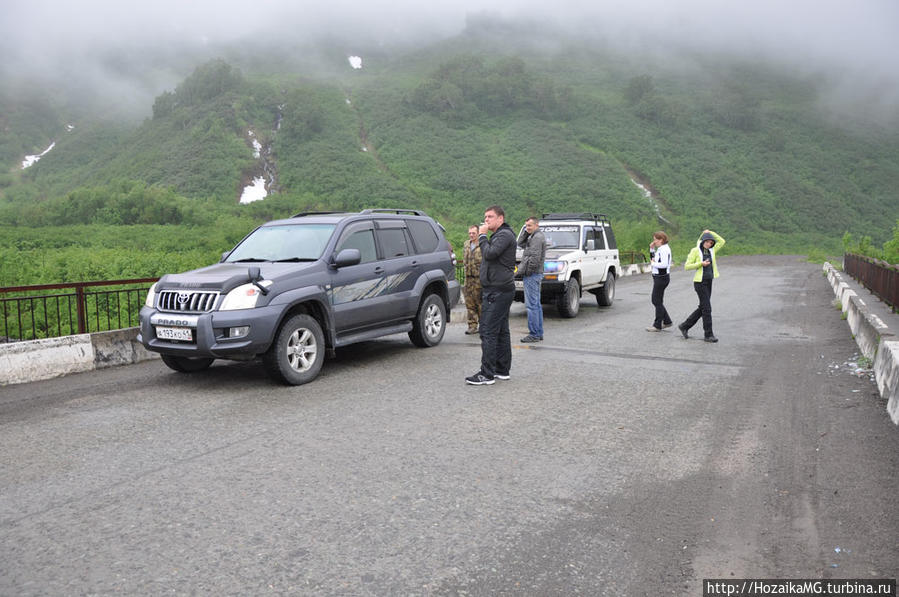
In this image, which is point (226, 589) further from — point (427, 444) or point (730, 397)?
point (730, 397)

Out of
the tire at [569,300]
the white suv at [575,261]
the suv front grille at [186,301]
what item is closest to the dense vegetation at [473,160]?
the white suv at [575,261]

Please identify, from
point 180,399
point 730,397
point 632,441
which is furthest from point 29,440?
point 730,397

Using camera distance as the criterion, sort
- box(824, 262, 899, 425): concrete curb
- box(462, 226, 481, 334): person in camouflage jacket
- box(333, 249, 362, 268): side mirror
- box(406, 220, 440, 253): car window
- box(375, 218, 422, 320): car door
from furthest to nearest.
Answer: box(462, 226, 481, 334): person in camouflage jacket, box(406, 220, 440, 253): car window, box(375, 218, 422, 320): car door, box(333, 249, 362, 268): side mirror, box(824, 262, 899, 425): concrete curb

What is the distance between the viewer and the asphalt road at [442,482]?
332 cm

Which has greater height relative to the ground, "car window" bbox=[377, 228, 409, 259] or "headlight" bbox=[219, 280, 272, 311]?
"car window" bbox=[377, 228, 409, 259]

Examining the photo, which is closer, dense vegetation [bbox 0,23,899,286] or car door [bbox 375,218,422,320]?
car door [bbox 375,218,422,320]

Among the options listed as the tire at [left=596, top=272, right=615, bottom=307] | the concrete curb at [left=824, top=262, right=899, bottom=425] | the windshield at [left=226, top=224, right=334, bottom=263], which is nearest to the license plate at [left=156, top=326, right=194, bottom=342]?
the windshield at [left=226, top=224, right=334, bottom=263]

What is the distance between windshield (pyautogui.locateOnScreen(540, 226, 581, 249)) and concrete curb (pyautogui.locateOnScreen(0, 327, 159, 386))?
27.8 feet

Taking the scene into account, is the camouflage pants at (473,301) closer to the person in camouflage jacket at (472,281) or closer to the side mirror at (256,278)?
the person in camouflage jacket at (472,281)

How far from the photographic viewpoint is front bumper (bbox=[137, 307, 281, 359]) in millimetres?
7109

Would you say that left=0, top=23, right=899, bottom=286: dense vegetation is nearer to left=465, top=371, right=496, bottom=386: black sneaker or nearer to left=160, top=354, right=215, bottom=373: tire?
left=465, top=371, right=496, bottom=386: black sneaker

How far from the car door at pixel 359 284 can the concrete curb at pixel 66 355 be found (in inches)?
120

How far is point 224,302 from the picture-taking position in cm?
723

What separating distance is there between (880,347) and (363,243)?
6.29 m
